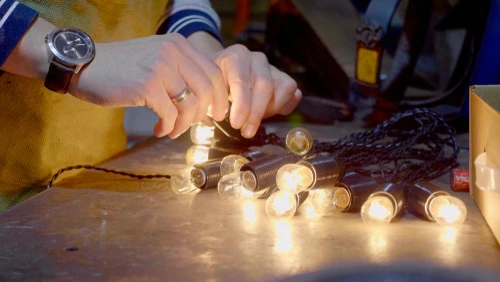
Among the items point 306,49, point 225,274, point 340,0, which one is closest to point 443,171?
point 225,274

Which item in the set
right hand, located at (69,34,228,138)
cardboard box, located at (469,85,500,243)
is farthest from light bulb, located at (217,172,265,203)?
cardboard box, located at (469,85,500,243)

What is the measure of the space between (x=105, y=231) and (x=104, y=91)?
7.9 inches

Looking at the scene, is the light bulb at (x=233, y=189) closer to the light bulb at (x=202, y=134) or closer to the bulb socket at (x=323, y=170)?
the bulb socket at (x=323, y=170)

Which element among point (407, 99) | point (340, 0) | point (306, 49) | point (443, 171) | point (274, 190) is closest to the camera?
point (274, 190)

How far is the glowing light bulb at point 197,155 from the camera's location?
1187 millimetres

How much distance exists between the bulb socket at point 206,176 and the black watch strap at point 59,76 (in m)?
0.27

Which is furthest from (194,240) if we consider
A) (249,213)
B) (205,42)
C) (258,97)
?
(205,42)

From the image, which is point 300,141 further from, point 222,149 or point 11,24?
point 11,24

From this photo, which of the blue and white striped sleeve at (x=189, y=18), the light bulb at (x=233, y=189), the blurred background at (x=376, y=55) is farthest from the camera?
the blurred background at (x=376, y=55)

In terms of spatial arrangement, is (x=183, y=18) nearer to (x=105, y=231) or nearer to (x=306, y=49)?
(x=105, y=231)

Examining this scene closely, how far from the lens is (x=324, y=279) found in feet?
2.30

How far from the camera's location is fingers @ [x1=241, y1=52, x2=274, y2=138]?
3.48 ft

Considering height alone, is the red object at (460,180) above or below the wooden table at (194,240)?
above

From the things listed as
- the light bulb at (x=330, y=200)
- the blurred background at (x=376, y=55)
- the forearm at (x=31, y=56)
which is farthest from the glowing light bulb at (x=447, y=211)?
the blurred background at (x=376, y=55)
